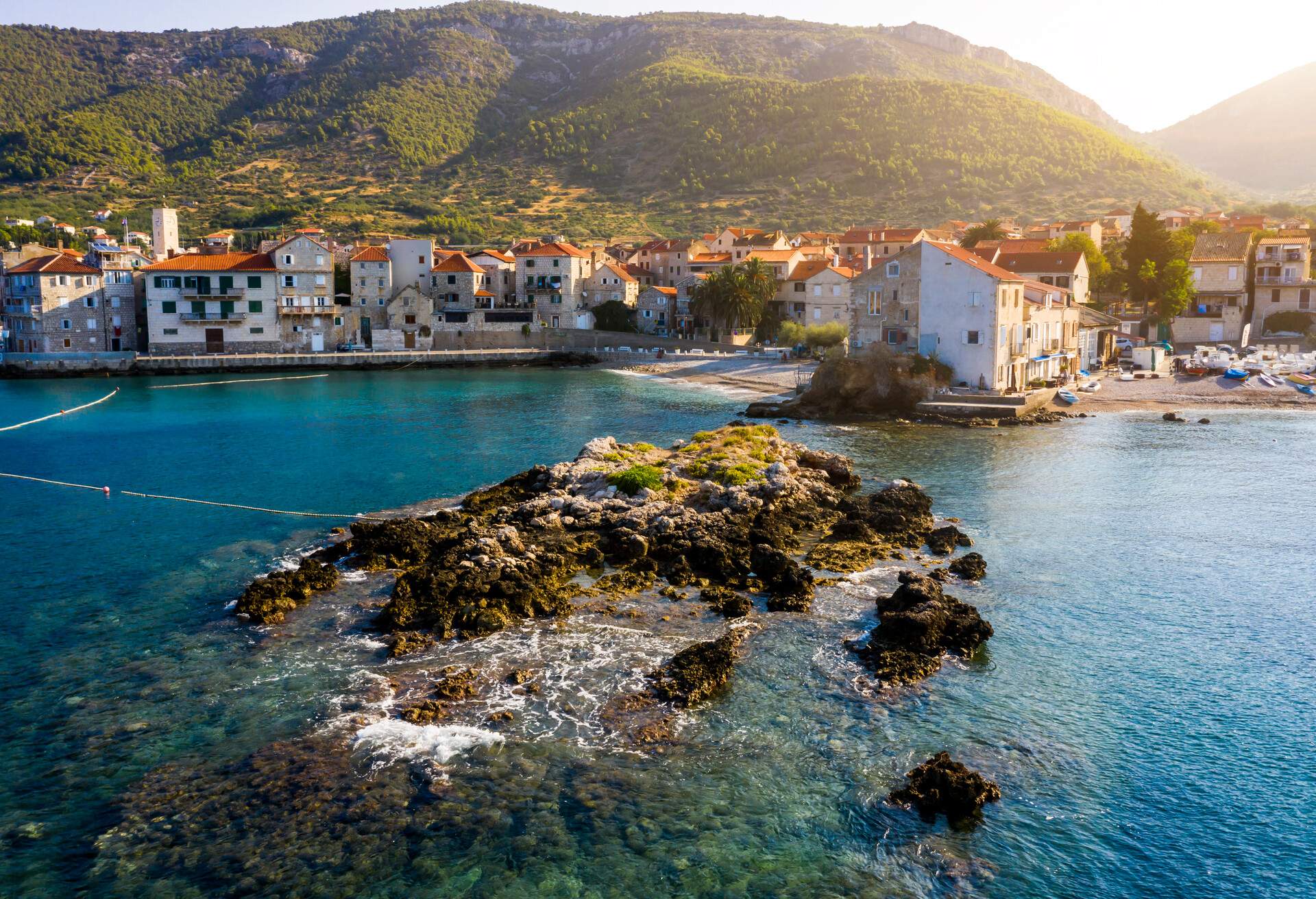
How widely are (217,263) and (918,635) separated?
79109 millimetres

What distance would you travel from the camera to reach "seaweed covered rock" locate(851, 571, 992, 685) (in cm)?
1759

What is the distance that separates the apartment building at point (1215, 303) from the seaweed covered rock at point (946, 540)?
57.9 metres

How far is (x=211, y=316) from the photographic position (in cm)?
8119

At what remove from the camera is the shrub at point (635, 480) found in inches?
1147

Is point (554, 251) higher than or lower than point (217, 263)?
higher

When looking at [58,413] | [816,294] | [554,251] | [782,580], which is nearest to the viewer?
[782,580]

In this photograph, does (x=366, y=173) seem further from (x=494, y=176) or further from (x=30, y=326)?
(x=30, y=326)

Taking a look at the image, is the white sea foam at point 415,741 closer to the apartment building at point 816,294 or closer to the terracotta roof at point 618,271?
the apartment building at point 816,294

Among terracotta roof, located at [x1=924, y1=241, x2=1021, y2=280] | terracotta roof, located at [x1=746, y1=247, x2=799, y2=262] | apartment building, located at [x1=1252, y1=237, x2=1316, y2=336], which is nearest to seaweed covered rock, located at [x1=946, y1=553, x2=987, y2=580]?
terracotta roof, located at [x1=924, y1=241, x2=1021, y2=280]

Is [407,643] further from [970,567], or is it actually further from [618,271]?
[618,271]

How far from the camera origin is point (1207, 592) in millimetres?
22531

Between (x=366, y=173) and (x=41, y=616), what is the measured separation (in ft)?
488

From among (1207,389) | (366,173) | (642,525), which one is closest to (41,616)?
(642,525)

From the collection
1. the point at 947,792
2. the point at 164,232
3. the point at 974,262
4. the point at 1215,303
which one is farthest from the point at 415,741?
the point at 164,232
